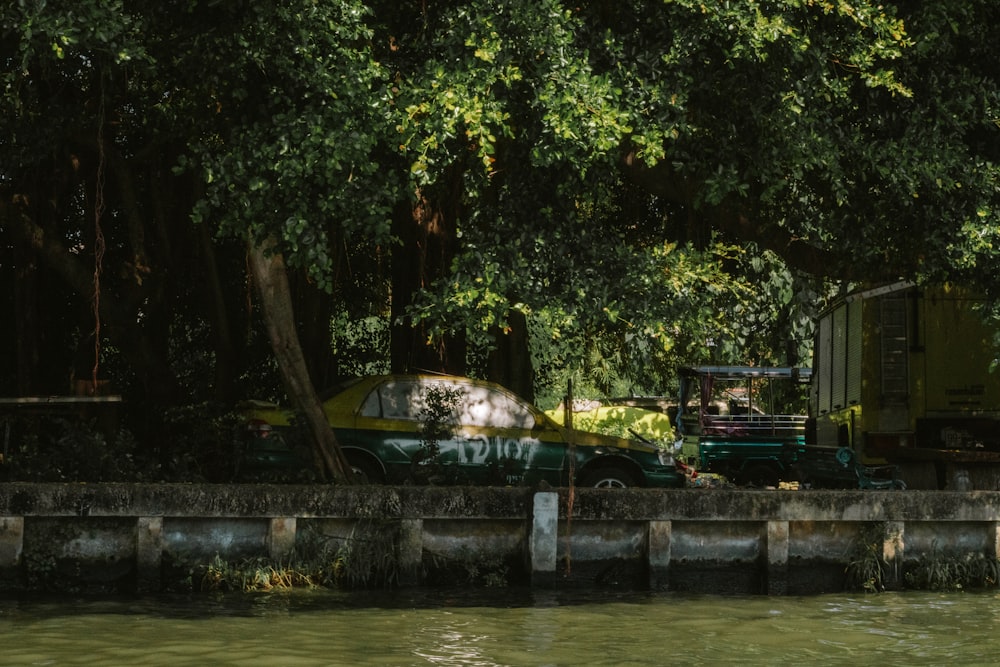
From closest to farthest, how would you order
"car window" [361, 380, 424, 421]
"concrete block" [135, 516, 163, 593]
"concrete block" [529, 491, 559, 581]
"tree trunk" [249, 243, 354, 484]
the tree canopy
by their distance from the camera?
the tree canopy, "concrete block" [135, 516, 163, 593], "concrete block" [529, 491, 559, 581], "tree trunk" [249, 243, 354, 484], "car window" [361, 380, 424, 421]

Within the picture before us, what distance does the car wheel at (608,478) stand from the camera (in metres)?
16.5

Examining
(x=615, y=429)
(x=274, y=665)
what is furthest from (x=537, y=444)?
(x=615, y=429)

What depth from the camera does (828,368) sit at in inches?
816

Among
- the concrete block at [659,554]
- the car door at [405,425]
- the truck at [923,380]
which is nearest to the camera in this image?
the concrete block at [659,554]

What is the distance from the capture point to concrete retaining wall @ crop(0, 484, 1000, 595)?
12.6m

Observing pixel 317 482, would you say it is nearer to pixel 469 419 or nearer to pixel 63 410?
pixel 469 419

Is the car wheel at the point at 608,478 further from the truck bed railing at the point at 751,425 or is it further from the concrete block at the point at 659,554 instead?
the truck bed railing at the point at 751,425

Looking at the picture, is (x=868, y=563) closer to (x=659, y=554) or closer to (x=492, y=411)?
(x=659, y=554)

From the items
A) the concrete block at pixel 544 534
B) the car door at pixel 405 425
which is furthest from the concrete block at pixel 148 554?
the car door at pixel 405 425

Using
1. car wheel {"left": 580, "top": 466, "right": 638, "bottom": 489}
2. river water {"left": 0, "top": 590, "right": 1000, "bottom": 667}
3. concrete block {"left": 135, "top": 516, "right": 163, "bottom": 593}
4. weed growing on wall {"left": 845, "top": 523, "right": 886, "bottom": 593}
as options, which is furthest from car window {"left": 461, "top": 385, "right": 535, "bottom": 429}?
concrete block {"left": 135, "top": 516, "right": 163, "bottom": 593}

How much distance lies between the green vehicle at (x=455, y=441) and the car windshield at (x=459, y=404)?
Answer: 1cm

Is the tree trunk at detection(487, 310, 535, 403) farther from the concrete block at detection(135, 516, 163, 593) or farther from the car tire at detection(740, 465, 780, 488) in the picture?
the concrete block at detection(135, 516, 163, 593)

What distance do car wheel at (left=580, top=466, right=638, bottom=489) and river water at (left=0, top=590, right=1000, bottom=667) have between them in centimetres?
337

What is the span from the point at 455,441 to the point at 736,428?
9.92m
